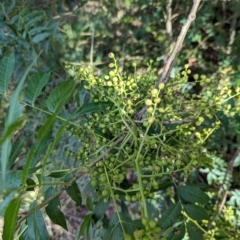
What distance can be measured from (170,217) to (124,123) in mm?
369

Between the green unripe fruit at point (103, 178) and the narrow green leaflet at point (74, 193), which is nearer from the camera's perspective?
the green unripe fruit at point (103, 178)

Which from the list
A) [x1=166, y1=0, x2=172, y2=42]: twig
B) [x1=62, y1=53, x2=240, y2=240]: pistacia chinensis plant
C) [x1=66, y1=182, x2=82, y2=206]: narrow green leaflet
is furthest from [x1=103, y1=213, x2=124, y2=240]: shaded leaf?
[x1=166, y1=0, x2=172, y2=42]: twig

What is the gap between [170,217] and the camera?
1.15 meters

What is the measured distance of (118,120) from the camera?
3.12 ft

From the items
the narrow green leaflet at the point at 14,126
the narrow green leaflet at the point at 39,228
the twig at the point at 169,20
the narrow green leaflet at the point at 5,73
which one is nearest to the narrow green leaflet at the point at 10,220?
the narrow green leaflet at the point at 14,126

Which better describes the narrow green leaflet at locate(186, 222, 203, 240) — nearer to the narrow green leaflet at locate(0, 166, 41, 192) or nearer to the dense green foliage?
the dense green foliage

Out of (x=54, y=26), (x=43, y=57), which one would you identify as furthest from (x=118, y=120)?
(x=43, y=57)

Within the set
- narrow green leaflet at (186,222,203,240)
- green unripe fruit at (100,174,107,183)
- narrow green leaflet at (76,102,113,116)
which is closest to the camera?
green unripe fruit at (100,174,107,183)

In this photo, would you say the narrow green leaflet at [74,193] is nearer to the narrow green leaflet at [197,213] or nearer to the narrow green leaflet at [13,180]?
the narrow green leaflet at [13,180]

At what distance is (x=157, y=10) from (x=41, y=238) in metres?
1.92

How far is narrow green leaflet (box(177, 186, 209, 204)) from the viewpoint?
1.13 m

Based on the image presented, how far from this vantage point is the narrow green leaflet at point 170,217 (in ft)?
3.74

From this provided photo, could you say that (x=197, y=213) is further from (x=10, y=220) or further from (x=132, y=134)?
(x=10, y=220)

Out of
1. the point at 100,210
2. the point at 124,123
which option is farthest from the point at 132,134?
the point at 100,210
